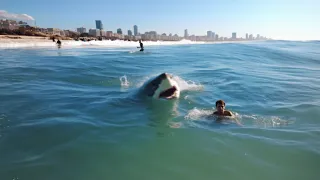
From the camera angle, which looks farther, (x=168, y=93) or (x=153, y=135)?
(x=168, y=93)

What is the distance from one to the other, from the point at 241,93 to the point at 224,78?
13.2 ft

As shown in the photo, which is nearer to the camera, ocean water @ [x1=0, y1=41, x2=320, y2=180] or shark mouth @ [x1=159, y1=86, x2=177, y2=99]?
ocean water @ [x1=0, y1=41, x2=320, y2=180]

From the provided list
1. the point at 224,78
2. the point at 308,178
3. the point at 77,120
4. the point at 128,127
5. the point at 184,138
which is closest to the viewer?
the point at 308,178

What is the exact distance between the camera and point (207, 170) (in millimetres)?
4699

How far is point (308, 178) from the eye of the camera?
4.52m

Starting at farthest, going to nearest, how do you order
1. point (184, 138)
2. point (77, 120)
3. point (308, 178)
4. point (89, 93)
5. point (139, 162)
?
point (89, 93) < point (77, 120) < point (184, 138) < point (139, 162) < point (308, 178)

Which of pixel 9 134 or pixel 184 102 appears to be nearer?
pixel 9 134

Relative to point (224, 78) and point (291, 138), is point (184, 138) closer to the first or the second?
point (291, 138)

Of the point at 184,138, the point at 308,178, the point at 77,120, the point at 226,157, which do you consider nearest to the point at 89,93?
the point at 77,120

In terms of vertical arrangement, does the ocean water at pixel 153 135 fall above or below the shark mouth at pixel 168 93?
below

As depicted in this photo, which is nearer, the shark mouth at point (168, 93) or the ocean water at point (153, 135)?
the ocean water at point (153, 135)

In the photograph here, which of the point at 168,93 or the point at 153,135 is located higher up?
the point at 168,93

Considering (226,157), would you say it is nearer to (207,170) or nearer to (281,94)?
(207,170)

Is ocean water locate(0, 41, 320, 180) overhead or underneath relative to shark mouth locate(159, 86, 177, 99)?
underneath
